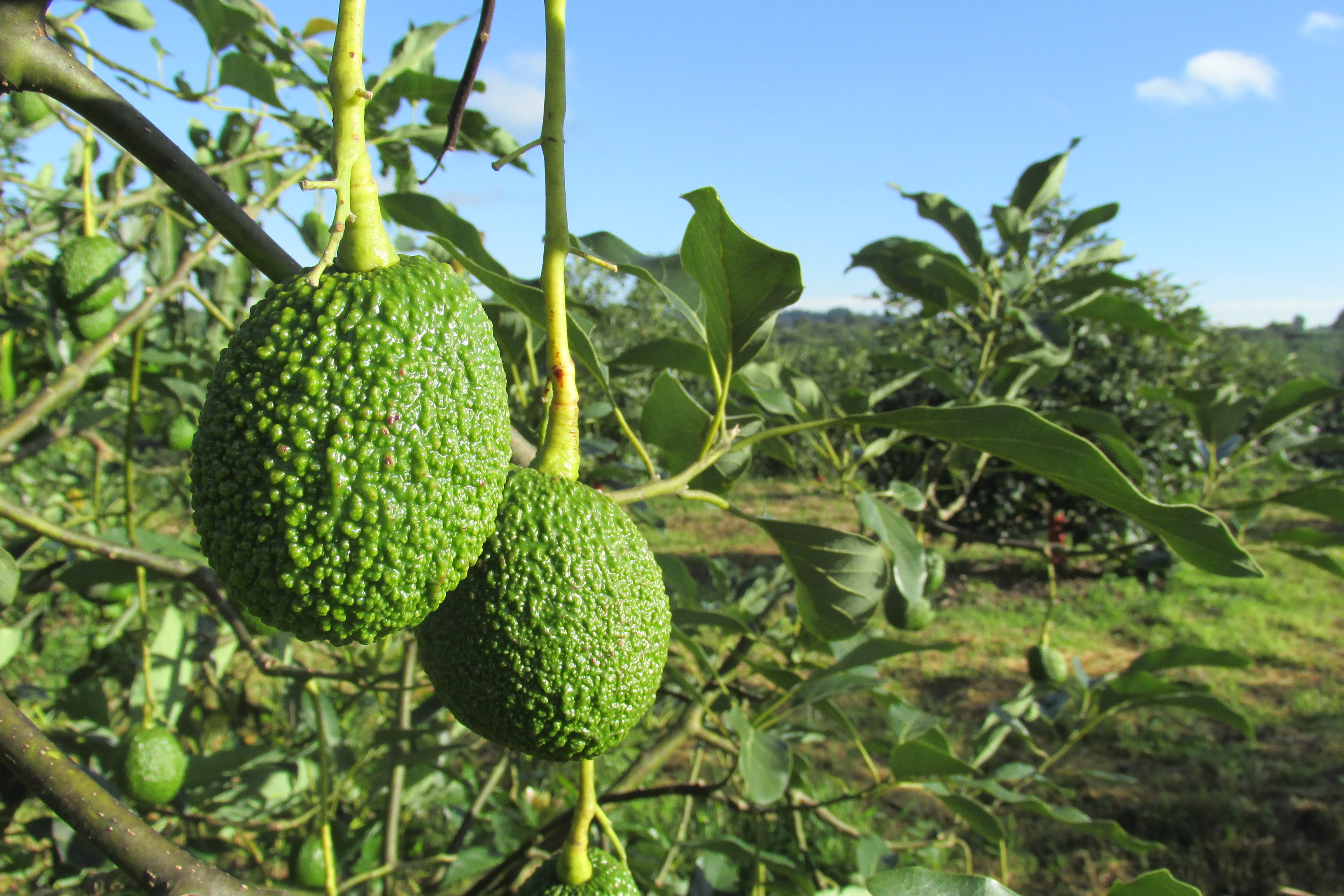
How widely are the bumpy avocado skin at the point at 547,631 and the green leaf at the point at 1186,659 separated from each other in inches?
57.5

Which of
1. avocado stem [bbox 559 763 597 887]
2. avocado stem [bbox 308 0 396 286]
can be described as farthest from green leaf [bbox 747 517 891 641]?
avocado stem [bbox 308 0 396 286]

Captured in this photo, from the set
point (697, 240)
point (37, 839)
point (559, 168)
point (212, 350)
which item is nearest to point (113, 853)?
point (559, 168)

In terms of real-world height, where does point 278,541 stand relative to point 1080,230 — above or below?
below

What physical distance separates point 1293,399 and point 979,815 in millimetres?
1421

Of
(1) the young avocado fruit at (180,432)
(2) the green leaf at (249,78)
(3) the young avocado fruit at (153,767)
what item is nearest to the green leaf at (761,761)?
(3) the young avocado fruit at (153,767)

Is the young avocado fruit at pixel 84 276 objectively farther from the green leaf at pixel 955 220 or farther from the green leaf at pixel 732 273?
the green leaf at pixel 955 220

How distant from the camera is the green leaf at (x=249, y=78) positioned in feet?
4.91

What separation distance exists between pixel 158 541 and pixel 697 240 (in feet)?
4.57

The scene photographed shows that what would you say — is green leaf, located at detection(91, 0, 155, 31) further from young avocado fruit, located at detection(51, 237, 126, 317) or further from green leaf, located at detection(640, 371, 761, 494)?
green leaf, located at detection(640, 371, 761, 494)

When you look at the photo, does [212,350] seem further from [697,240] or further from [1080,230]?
[1080,230]

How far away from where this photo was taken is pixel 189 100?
5.39 ft

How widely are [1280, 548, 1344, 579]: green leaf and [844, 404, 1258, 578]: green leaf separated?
0.96 meters

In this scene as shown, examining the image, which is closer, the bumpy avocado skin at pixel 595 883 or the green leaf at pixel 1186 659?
the bumpy avocado skin at pixel 595 883

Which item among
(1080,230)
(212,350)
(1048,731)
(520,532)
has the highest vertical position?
(1080,230)
